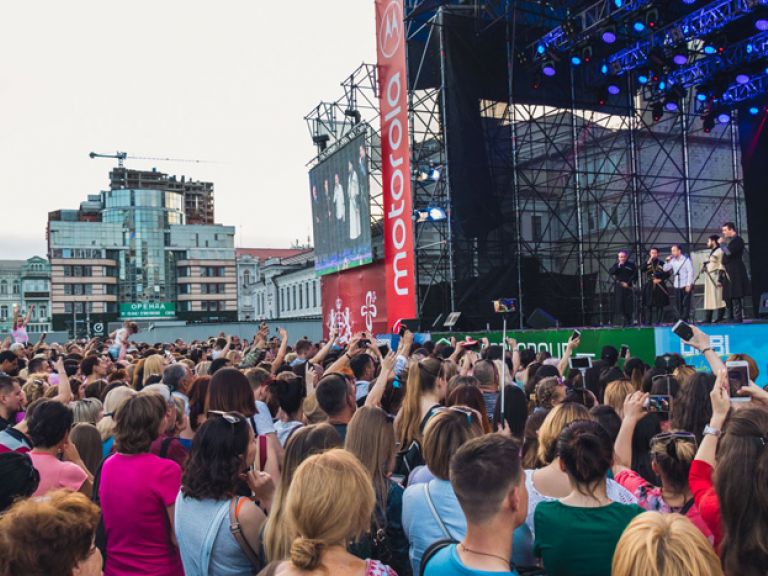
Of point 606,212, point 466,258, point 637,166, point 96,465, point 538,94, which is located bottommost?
point 96,465

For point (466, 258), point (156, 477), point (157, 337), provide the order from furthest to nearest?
1. point (157, 337)
2. point (466, 258)
3. point (156, 477)

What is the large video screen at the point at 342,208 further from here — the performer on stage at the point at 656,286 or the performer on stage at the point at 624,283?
the performer on stage at the point at 656,286

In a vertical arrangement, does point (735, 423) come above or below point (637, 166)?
below

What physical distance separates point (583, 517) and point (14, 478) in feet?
7.25

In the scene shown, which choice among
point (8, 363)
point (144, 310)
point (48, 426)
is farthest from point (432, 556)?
point (144, 310)

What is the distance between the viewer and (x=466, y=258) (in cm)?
1988

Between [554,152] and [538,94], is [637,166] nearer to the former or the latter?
[554,152]

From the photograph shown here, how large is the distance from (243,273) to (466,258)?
2980 inches

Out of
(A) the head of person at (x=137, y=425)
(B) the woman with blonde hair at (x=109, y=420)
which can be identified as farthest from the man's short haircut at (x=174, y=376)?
(A) the head of person at (x=137, y=425)

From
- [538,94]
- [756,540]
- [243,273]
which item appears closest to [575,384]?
[756,540]

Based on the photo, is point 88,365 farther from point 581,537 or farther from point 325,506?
point 581,537

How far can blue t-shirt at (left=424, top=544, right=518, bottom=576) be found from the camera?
2188mm

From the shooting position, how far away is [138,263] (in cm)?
8219

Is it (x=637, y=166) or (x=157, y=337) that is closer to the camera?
(x=637, y=166)
